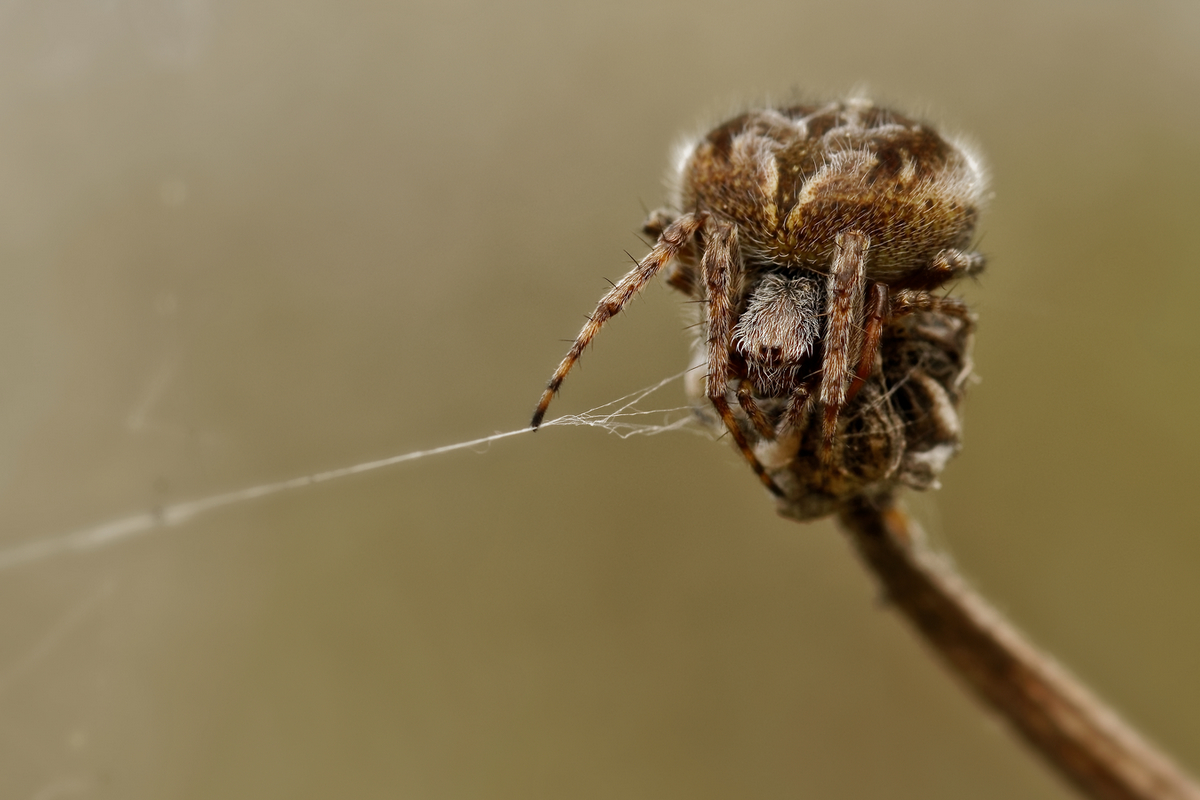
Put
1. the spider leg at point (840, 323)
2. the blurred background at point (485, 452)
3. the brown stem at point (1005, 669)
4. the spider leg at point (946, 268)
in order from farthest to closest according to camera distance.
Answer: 1. the blurred background at point (485, 452)
2. the brown stem at point (1005, 669)
3. the spider leg at point (946, 268)
4. the spider leg at point (840, 323)

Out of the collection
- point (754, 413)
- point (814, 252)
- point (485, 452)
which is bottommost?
point (485, 452)

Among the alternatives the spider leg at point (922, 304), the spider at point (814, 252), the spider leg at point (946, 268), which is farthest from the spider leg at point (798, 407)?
the spider leg at point (946, 268)

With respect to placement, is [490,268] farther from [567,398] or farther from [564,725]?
[564,725]

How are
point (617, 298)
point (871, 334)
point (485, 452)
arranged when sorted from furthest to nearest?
point (485, 452) < point (617, 298) < point (871, 334)

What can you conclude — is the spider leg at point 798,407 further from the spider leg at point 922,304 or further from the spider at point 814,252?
the spider leg at point 922,304

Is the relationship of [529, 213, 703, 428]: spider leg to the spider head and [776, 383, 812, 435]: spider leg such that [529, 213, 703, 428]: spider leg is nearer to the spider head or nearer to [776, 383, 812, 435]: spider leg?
the spider head

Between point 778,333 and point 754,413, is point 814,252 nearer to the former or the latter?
point 778,333

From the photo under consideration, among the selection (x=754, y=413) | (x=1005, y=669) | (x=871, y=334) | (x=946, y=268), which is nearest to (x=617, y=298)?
(x=754, y=413)
